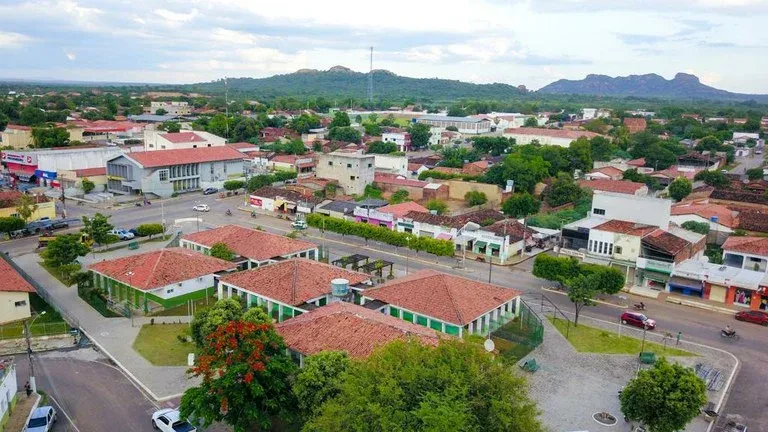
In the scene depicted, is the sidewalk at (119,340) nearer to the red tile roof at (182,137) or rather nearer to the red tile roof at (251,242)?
the red tile roof at (251,242)

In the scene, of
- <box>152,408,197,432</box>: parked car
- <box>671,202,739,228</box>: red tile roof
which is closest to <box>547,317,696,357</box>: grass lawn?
<box>152,408,197,432</box>: parked car

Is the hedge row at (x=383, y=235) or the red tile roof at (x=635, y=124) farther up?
the red tile roof at (x=635, y=124)

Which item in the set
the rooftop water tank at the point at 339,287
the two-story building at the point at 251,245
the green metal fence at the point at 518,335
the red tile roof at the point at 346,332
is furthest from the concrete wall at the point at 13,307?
the green metal fence at the point at 518,335

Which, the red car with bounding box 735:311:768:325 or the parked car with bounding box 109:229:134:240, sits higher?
the parked car with bounding box 109:229:134:240

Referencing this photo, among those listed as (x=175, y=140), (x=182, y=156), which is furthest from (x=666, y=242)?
(x=175, y=140)

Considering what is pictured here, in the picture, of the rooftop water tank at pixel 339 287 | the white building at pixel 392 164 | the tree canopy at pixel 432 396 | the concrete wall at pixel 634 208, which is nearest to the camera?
the tree canopy at pixel 432 396

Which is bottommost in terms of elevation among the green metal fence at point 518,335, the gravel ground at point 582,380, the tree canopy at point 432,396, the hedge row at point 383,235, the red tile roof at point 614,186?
the gravel ground at point 582,380

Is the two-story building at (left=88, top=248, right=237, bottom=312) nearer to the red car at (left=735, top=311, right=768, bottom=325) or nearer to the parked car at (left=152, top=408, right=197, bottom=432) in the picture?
the parked car at (left=152, top=408, right=197, bottom=432)
